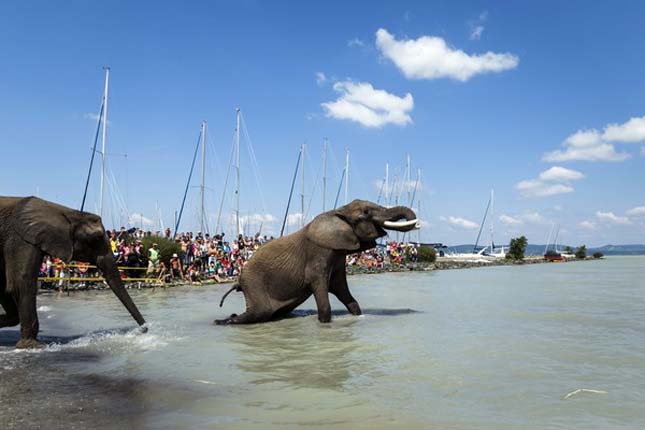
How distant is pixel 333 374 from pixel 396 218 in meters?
5.36

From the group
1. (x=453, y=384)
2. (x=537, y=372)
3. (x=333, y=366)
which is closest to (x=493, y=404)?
(x=453, y=384)

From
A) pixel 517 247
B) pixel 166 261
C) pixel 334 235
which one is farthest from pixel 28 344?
pixel 517 247

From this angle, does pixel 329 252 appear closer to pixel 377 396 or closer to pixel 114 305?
pixel 377 396

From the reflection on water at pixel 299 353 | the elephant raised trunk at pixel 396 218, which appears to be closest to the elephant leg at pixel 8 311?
the reflection on water at pixel 299 353

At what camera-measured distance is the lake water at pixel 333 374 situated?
5.16m

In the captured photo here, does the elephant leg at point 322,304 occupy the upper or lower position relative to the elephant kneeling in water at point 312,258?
lower

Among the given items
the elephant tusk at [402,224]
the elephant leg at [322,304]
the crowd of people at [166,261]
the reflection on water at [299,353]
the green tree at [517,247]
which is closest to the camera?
the reflection on water at [299,353]

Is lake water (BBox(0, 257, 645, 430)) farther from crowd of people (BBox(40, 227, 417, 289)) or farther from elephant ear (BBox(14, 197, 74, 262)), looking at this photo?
crowd of people (BBox(40, 227, 417, 289))

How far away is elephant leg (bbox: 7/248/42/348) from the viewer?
8.59 m

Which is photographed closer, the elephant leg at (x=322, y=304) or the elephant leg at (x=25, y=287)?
the elephant leg at (x=25, y=287)

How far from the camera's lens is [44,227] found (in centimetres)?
887

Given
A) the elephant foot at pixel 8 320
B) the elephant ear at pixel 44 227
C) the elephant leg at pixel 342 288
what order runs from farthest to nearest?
the elephant leg at pixel 342 288 < the elephant foot at pixel 8 320 < the elephant ear at pixel 44 227

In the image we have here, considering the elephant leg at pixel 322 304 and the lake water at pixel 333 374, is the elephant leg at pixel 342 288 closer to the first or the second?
the lake water at pixel 333 374

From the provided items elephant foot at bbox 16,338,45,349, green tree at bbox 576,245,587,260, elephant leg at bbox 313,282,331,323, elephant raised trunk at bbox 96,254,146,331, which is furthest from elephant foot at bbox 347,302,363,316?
green tree at bbox 576,245,587,260
